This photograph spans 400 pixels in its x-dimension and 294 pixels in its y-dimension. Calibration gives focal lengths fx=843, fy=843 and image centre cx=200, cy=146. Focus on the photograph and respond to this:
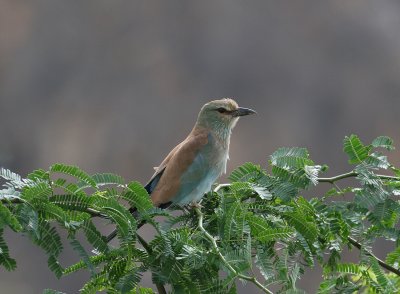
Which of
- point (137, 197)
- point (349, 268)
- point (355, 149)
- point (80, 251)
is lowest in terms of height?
point (349, 268)

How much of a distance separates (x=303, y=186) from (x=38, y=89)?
41.5 ft

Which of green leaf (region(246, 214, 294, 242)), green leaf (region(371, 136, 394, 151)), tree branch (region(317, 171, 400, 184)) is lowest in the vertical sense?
green leaf (region(246, 214, 294, 242))

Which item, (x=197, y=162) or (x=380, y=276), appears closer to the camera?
(x=380, y=276)

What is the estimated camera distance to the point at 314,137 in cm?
1330

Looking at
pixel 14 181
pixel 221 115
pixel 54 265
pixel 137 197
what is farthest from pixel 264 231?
pixel 221 115

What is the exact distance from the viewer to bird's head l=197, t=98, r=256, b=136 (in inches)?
159

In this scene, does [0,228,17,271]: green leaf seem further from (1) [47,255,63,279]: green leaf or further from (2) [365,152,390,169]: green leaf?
(2) [365,152,390,169]: green leaf

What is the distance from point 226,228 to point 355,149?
660mm

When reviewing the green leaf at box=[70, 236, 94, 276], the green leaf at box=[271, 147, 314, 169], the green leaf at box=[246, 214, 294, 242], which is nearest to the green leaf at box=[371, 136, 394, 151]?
the green leaf at box=[271, 147, 314, 169]

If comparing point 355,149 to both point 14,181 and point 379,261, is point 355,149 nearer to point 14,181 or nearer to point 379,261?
point 379,261

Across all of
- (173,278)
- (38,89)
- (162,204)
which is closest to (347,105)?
(38,89)

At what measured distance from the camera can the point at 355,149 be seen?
109 inches

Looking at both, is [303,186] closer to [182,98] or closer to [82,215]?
[82,215]

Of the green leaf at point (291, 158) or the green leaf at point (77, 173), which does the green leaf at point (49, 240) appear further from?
the green leaf at point (291, 158)
